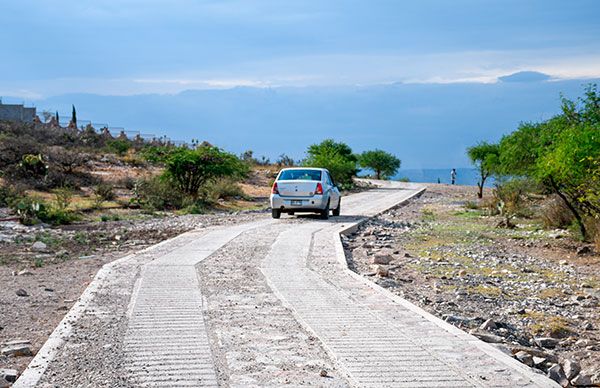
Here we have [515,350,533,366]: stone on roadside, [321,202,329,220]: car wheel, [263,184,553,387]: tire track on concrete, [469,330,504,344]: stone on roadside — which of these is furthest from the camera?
[321,202,329,220]: car wheel

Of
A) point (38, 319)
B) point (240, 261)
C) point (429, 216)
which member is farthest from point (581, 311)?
point (429, 216)

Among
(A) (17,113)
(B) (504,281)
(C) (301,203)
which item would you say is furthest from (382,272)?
(A) (17,113)

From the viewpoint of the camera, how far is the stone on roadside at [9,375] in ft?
24.3

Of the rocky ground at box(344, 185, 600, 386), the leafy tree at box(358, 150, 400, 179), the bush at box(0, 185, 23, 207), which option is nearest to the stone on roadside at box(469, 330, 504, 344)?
the rocky ground at box(344, 185, 600, 386)

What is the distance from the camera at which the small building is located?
76188 millimetres

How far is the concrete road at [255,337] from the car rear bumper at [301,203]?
12694 mm

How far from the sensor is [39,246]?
1994 cm

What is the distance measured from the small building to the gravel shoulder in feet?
220

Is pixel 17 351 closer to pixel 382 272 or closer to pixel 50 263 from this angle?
pixel 382 272

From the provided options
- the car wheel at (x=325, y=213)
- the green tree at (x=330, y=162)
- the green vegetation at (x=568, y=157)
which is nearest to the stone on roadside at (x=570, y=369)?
the green vegetation at (x=568, y=157)

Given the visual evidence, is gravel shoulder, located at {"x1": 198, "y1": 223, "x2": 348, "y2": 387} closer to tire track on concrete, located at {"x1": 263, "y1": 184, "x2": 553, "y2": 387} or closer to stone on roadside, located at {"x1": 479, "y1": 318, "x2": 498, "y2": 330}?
tire track on concrete, located at {"x1": 263, "y1": 184, "x2": 553, "y2": 387}

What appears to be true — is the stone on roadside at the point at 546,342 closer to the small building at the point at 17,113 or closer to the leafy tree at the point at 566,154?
the leafy tree at the point at 566,154

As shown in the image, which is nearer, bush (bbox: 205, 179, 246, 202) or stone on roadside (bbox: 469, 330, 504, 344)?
stone on roadside (bbox: 469, 330, 504, 344)

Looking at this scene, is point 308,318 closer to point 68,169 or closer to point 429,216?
point 429,216
